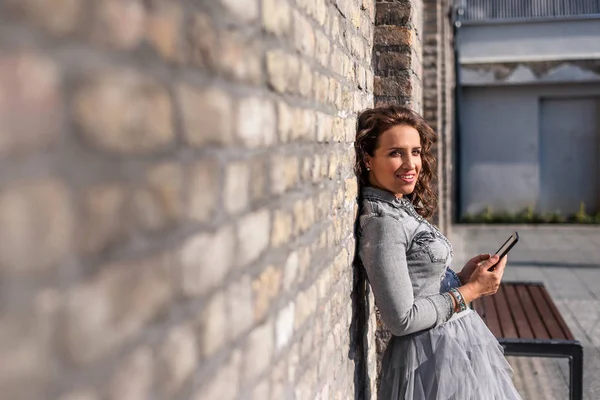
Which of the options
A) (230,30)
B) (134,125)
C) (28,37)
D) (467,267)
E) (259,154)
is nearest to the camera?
(28,37)

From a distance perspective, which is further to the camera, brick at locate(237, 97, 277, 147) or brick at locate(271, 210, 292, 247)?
brick at locate(271, 210, 292, 247)

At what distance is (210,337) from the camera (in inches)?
44.3

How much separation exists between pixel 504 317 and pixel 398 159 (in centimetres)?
194

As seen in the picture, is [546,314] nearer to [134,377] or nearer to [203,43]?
[203,43]

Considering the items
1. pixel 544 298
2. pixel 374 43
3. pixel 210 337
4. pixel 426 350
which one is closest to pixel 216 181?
pixel 210 337

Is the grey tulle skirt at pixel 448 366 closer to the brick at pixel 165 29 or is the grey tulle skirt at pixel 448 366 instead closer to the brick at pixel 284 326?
the brick at pixel 284 326

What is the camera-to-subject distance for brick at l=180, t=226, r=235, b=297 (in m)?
1.03

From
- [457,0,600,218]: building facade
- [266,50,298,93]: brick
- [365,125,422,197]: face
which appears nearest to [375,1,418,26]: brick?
[365,125,422,197]: face

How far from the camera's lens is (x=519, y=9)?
14.2m

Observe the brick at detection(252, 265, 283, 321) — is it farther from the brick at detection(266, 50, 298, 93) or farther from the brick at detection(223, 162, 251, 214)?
the brick at detection(266, 50, 298, 93)

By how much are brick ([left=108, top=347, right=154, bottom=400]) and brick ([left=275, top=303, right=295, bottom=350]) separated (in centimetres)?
65

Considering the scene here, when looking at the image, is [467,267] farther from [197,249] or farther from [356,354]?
[197,249]

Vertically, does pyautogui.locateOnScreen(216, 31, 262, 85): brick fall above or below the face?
above

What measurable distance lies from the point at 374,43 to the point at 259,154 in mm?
1981
